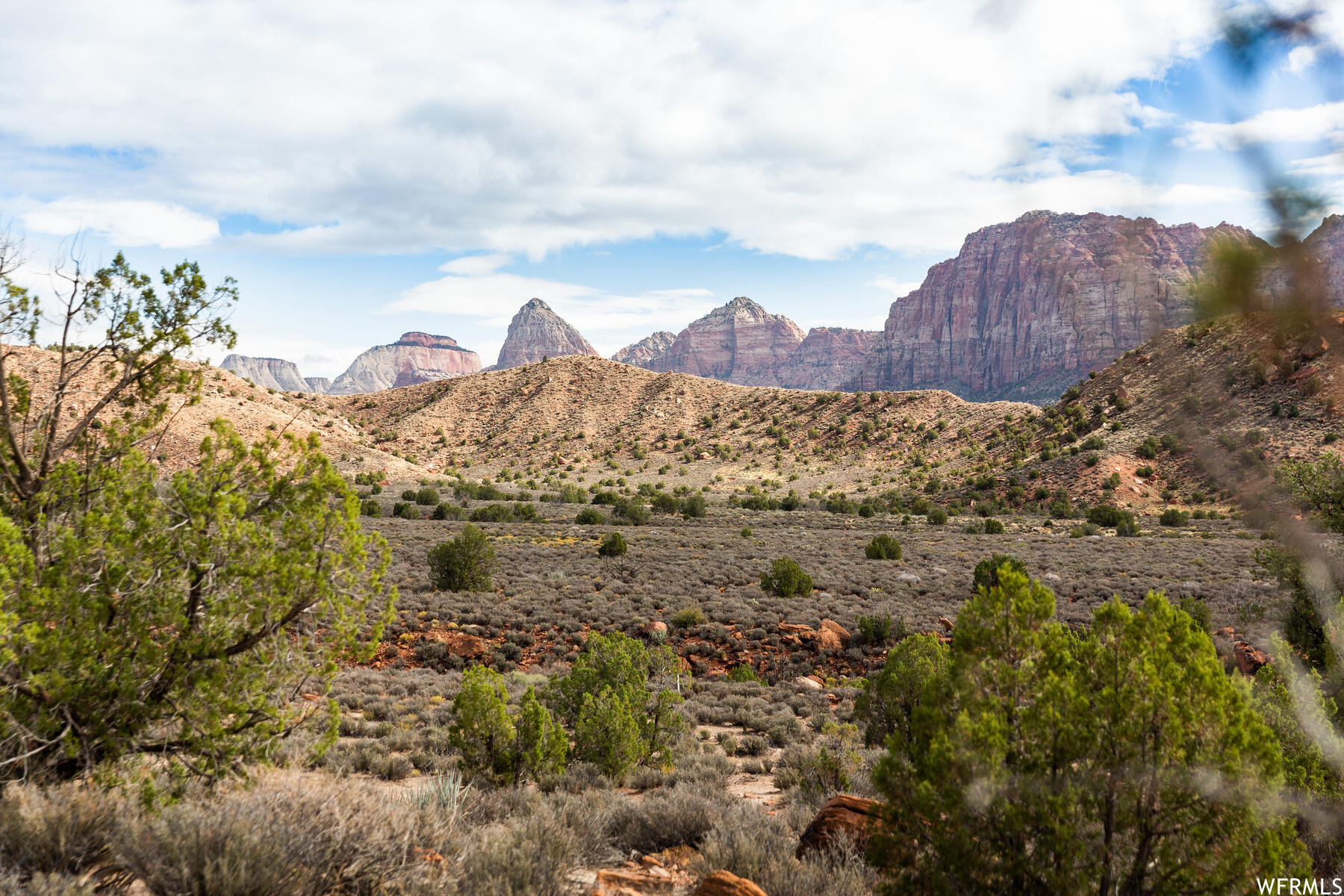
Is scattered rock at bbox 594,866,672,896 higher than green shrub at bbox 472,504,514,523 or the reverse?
the reverse

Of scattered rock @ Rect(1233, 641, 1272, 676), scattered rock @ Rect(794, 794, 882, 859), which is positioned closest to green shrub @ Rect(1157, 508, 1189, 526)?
scattered rock @ Rect(1233, 641, 1272, 676)

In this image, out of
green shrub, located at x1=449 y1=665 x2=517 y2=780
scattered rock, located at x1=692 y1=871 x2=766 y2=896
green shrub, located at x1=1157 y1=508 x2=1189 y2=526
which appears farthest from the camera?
green shrub, located at x1=1157 y1=508 x2=1189 y2=526

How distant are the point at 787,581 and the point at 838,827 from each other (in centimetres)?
1409

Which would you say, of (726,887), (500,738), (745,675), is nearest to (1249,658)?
(745,675)

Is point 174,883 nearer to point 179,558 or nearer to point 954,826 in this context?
point 179,558

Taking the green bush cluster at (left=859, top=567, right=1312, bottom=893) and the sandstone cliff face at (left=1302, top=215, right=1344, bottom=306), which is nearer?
the sandstone cliff face at (left=1302, top=215, right=1344, bottom=306)

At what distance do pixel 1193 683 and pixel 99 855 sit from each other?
6.05m

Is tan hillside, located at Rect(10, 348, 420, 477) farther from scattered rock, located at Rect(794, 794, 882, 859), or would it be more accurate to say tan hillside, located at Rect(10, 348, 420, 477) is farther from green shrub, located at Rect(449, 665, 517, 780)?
scattered rock, located at Rect(794, 794, 882, 859)

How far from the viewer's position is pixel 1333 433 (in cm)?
3622

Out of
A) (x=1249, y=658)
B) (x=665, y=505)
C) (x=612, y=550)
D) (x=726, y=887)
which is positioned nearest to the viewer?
(x=726, y=887)

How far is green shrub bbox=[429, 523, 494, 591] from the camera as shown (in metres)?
19.1

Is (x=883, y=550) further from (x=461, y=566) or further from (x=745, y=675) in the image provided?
(x=461, y=566)

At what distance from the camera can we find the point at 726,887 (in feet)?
13.9

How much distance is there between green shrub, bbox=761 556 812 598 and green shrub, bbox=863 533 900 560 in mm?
6765
